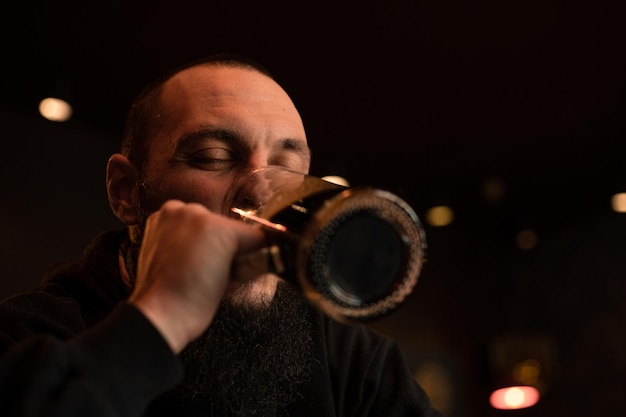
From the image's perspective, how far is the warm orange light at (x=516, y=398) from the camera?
14.8 ft

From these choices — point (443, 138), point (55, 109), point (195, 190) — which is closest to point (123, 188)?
point (195, 190)

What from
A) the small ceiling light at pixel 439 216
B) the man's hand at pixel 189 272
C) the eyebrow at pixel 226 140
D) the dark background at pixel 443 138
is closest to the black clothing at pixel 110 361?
the man's hand at pixel 189 272

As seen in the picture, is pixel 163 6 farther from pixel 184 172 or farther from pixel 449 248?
pixel 449 248

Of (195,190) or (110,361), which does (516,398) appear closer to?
(195,190)

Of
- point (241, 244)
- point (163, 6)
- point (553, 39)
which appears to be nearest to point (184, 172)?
point (241, 244)

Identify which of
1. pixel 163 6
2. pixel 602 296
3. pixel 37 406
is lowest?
pixel 37 406

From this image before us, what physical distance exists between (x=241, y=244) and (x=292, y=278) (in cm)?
7

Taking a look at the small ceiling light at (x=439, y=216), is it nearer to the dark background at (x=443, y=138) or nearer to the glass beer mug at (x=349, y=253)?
the dark background at (x=443, y=138)

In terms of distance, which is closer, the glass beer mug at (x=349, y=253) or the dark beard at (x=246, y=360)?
the glass beer mug at (x=349, y=253)

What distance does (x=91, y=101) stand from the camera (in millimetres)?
3137

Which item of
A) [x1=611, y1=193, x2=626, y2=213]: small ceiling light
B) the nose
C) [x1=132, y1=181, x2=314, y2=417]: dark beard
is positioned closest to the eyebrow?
the nose

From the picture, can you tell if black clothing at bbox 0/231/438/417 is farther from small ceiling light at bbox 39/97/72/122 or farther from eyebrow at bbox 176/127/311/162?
small ceiling light at bbox 39/97/72/122

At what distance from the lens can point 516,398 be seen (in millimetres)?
4566

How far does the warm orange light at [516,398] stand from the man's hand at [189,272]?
412 cm
